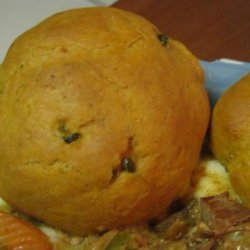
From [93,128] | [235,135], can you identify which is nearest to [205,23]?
[235,135]

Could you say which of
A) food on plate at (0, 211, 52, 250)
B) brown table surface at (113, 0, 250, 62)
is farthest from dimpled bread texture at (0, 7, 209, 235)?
brown table surface at (113, 0, 250, 62)

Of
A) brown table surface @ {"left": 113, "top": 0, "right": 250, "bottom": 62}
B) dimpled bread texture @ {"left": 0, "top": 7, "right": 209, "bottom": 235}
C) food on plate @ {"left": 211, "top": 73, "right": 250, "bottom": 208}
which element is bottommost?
brown table surface @ {"left": 113, "top": 0, "right": 250, "bottom": 62}

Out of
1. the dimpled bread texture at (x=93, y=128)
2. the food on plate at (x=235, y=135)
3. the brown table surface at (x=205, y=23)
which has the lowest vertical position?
the brown table surface at (x=205, y=23)

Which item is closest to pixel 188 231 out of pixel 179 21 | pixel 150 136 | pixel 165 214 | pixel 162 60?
pixel 165 214

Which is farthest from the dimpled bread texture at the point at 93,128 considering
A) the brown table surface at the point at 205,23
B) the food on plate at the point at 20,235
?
the brown table surface at the point at 205,23

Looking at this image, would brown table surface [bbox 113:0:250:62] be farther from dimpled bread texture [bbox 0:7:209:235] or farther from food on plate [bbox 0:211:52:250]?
food on plate [bbox 0:211:52:250]

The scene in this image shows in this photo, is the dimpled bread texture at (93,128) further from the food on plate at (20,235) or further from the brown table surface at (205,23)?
the brown table surface at (205,23)
